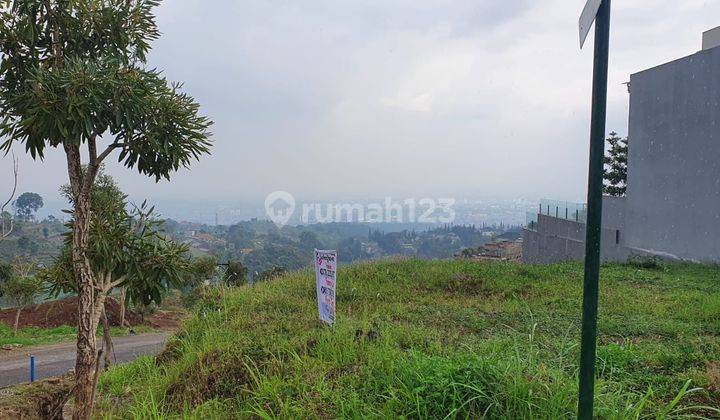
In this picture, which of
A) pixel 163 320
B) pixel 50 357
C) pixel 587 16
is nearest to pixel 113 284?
pixel 587 16

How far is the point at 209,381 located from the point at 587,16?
393 cm

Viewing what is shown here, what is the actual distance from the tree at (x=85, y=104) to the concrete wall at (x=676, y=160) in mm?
12989

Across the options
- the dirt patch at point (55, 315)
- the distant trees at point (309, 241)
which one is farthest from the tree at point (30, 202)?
the dirt patch at point (55, 315)

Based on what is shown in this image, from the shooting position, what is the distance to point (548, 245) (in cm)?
2131

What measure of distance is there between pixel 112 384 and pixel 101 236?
1.87 m

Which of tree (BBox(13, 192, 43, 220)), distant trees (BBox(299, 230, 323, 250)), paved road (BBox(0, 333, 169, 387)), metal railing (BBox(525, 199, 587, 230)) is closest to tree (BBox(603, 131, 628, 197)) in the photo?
metal railing (BBox(525, 199, 587, 230))

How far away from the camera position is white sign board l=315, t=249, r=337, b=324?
17.2 ft

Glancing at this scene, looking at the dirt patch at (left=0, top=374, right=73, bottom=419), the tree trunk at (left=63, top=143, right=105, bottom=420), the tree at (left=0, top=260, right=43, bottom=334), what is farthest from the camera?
the tree at (left=0, top=260, right=43, bottom=334)

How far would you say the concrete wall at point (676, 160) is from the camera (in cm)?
1255

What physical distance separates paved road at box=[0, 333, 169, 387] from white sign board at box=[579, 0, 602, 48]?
11.7m

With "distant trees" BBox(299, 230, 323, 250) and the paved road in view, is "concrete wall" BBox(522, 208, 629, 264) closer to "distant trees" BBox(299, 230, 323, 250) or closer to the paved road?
the paved road

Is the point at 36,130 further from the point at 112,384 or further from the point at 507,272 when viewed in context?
the point at 507,272

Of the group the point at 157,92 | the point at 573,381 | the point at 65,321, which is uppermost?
the point at 157,92

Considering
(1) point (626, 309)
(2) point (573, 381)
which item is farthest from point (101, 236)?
(1) point (626, 309)
